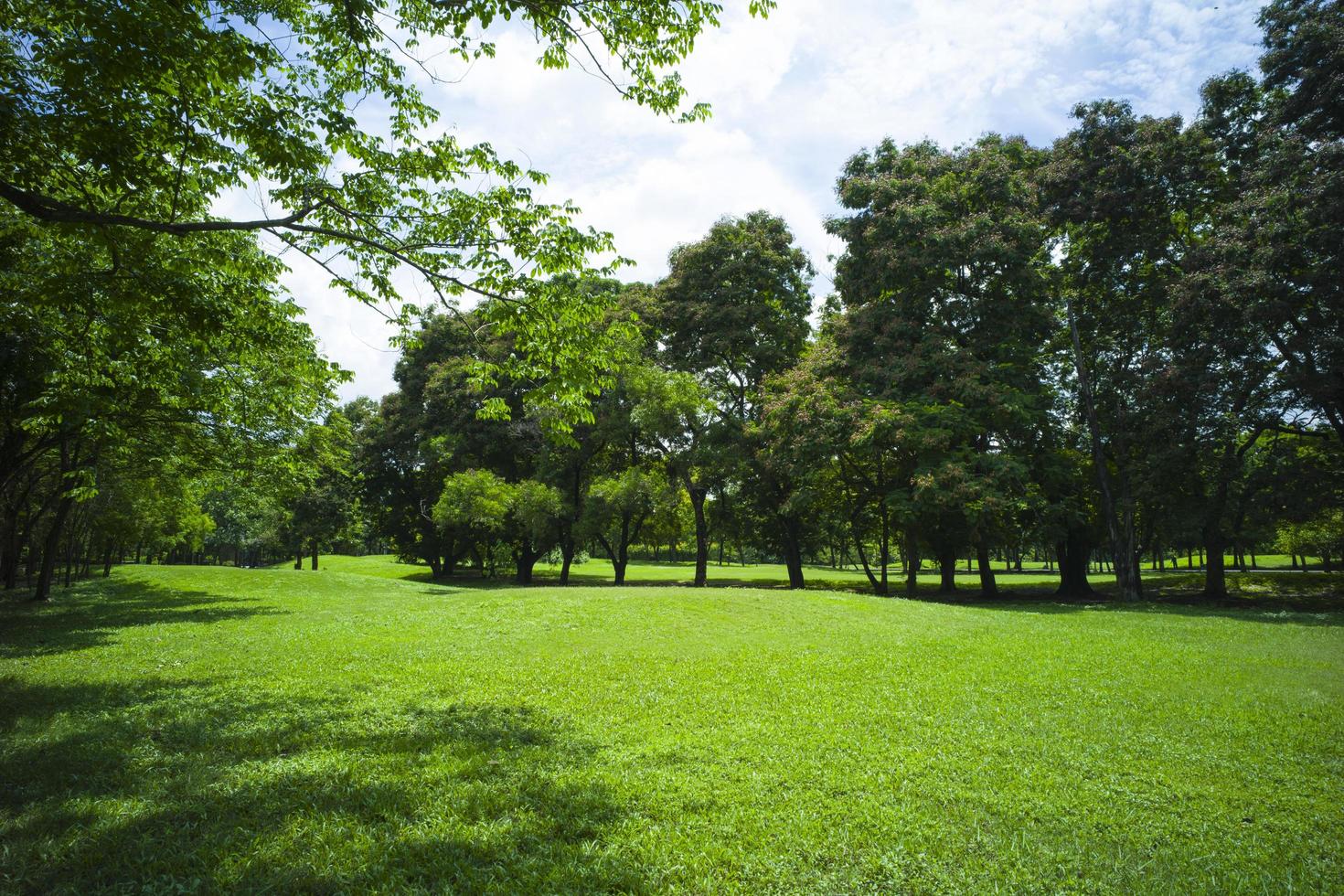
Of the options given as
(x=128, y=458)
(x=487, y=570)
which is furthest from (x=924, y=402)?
(x=487, y=570)

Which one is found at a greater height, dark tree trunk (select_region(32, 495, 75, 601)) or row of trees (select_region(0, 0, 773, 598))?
row of trees (select_region(0, 0, 773, 598))

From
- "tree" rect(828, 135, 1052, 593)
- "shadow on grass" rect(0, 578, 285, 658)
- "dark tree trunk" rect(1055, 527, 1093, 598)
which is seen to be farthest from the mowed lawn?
"dark tree trunk" rect(1055, 527, 1093, 598)

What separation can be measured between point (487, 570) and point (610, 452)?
1901 centimetres

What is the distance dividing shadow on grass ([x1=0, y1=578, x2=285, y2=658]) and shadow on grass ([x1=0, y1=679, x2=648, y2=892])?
21.3ft

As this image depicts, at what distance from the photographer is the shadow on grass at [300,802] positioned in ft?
12.2

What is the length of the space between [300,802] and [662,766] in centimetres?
285

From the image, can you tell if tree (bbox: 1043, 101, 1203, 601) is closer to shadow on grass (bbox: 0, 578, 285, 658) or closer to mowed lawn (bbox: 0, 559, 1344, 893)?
mowed lawn (bbox: 0, 559, 1344, 893)

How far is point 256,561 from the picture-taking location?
74688mm

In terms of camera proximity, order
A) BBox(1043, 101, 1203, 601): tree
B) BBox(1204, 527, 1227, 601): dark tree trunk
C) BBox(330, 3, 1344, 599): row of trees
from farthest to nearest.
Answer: BBox(1204, 527, 1227, 601): dark tree trunk < BBox(1043, 101, 1203, 601): tree < BBox(330, 3, 1344, 599): row of trees

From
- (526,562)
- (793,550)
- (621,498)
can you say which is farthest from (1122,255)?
(526,562)

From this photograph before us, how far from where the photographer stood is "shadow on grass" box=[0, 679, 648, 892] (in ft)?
12.2

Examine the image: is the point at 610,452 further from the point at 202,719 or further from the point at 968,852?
the point at 968,852

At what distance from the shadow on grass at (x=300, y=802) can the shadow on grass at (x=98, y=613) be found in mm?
6493

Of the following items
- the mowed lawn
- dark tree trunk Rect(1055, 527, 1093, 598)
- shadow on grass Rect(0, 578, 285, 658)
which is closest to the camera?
the mowed lawn
